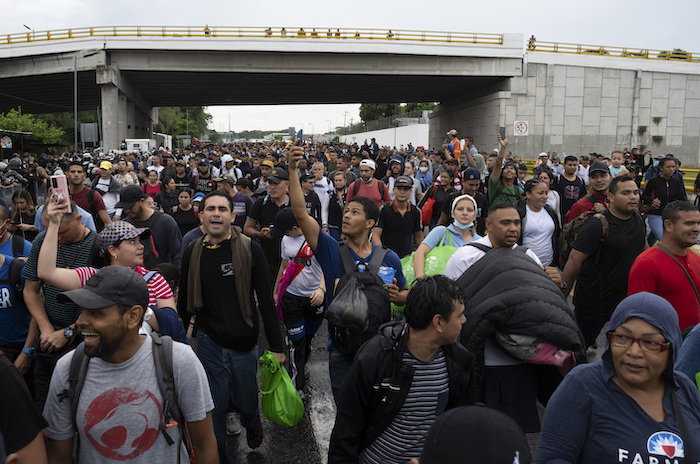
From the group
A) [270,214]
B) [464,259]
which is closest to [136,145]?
[270,214]

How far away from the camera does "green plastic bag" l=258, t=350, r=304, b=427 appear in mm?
3961

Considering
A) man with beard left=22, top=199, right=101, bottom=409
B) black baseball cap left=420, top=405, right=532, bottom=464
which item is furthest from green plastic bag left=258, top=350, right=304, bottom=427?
black baseball cap left=420, top=405, right=532, bottom=464

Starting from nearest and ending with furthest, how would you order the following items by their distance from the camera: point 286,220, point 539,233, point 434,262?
point 434,262 → point 286,220 → point 539,233

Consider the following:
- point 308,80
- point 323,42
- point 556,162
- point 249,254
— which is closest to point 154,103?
point 308,80

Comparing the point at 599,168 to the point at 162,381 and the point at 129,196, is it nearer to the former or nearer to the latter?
the point at 129,196

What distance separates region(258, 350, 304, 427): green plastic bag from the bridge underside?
3022 cm

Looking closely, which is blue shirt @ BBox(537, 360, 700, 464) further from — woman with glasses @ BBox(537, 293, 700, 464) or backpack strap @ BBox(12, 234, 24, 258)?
backpack strap @ BBox(12, 234, 24, 258)

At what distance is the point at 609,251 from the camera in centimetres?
497

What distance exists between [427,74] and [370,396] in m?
31.8

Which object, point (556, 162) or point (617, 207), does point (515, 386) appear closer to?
point (617, 207)

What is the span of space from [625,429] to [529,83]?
1331 inches

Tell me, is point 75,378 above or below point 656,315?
below

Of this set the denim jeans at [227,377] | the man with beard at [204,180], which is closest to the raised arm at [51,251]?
the denim jeans at [227,377]

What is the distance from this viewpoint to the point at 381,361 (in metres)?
2.51
